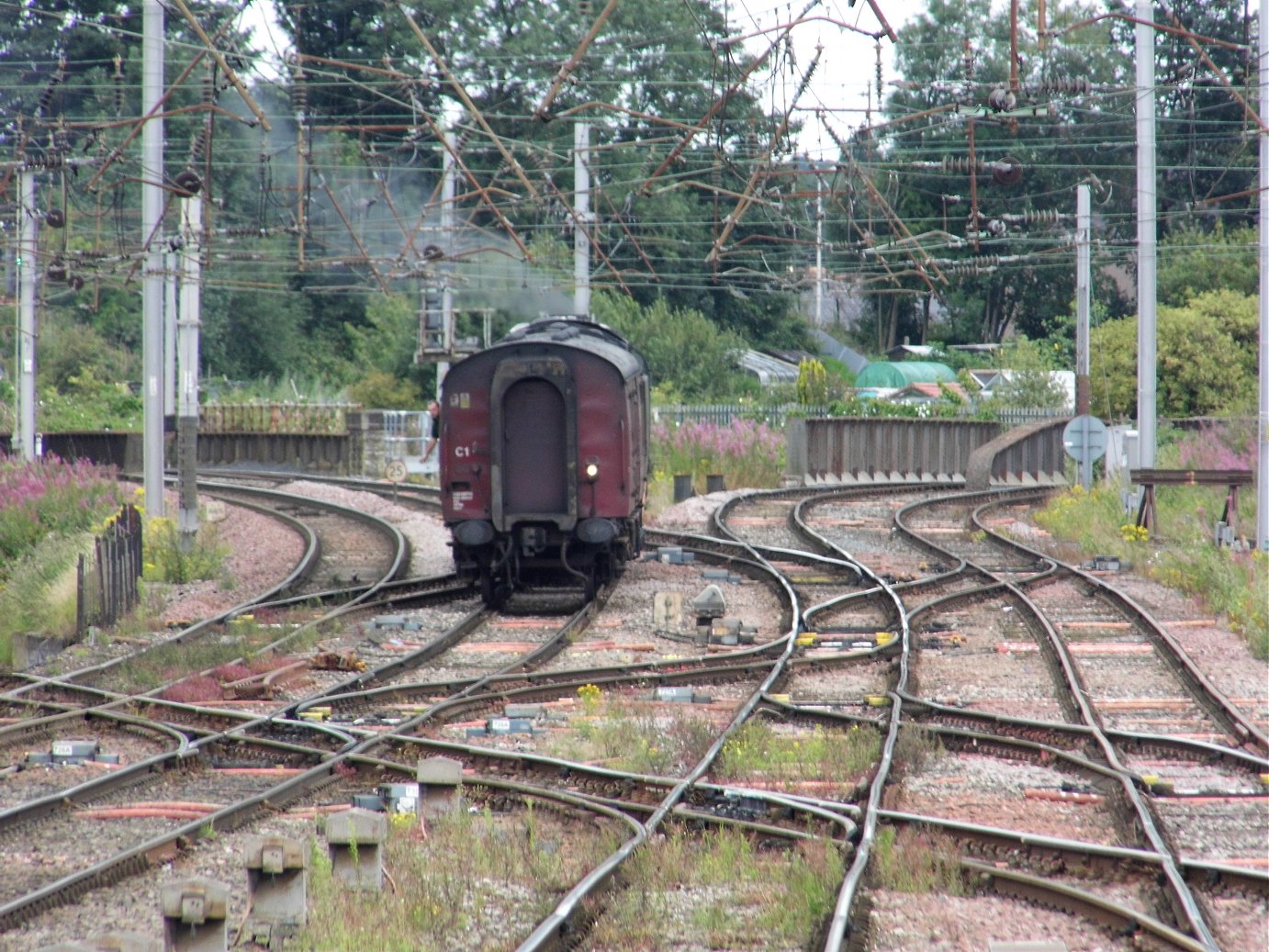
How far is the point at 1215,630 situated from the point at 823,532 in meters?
9.64

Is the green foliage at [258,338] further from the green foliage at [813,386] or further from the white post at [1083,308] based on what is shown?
the white post at [1083,308]

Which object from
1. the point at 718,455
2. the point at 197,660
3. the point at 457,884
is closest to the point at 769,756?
the point at 457,884

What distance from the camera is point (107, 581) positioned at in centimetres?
1390

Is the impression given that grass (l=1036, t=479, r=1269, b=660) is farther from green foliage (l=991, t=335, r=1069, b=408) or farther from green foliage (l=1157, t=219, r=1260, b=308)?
green foliage (l=1157, t=219, r=1260, b=308)

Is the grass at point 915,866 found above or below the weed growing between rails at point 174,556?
below

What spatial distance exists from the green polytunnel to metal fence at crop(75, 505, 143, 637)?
42.0m

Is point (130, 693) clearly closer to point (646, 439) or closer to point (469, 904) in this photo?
point (469, 904)

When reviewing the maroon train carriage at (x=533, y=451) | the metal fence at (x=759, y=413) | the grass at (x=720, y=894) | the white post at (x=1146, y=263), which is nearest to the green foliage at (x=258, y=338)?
the metal fence at (x=759, y=413)

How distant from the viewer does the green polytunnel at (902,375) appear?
181ft

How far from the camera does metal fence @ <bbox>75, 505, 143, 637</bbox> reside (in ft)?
43.5

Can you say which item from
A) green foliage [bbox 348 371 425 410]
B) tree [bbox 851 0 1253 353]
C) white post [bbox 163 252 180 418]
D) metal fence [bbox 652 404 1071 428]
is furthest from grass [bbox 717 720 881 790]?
tree [bbox 851 0 1253 353]

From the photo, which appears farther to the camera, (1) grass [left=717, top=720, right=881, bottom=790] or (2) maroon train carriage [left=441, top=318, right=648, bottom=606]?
(2) maroon train carriage [left=441, top=318, right=648, bottom=606]

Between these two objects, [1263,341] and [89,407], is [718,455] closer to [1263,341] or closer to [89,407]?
[1263,341]

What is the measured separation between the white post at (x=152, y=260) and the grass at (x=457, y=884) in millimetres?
11963
